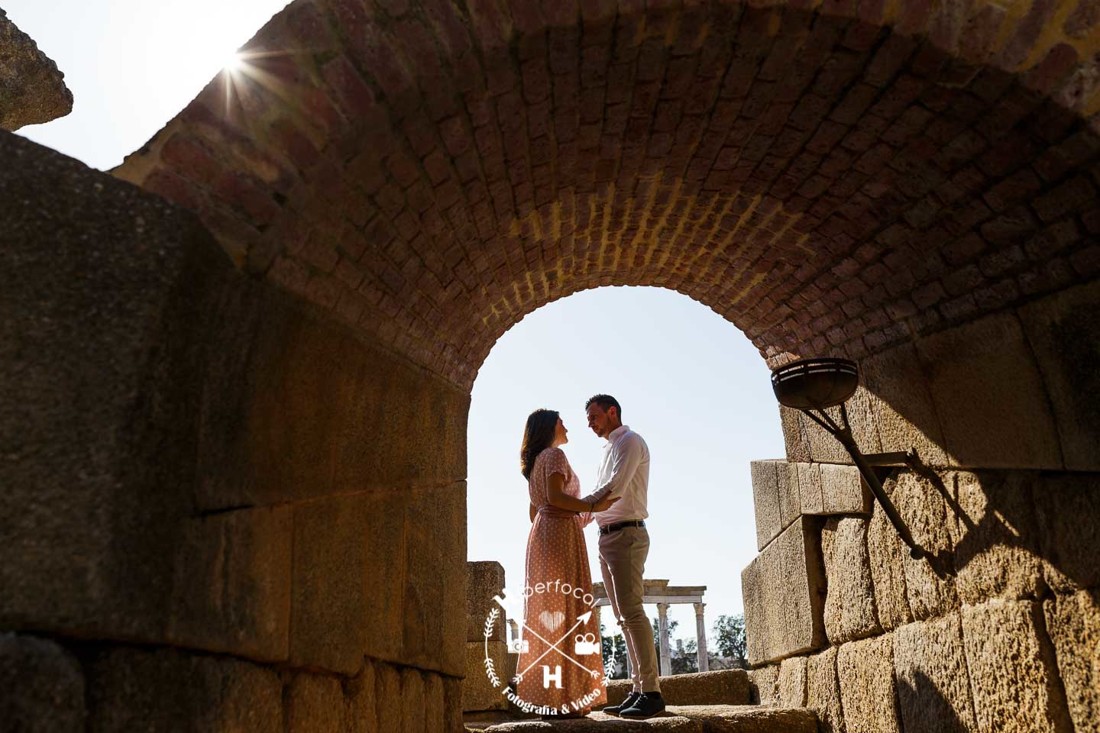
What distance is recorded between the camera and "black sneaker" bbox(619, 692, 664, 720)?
450cm

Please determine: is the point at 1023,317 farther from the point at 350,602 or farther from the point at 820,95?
the point at 350,602

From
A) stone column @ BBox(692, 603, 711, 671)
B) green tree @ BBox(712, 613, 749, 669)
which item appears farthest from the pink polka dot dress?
green tree @ BBox(712, 613, 749, 669)

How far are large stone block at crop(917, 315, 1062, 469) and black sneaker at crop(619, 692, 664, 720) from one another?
2.08m

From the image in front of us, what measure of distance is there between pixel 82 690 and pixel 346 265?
Answer: 1.59 metres

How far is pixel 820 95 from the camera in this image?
293 cm

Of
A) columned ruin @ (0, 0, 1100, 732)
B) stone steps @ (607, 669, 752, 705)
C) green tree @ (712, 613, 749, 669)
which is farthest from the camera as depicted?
green tree @ (712, 613, 749, 669)

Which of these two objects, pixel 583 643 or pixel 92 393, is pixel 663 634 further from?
pixel 92 393

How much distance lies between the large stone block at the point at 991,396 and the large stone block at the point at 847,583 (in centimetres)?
99

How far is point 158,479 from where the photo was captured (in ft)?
6.16

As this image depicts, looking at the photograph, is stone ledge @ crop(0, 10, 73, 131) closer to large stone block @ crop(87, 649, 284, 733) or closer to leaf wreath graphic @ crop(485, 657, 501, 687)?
large stone block @ crop(87, 649, 284, 733)

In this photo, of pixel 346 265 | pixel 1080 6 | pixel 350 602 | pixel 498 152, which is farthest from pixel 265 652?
pixel 1080 6

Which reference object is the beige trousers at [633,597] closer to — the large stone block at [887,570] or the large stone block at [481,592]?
the large stone block at [887,570]

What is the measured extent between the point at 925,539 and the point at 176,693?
3.22 m

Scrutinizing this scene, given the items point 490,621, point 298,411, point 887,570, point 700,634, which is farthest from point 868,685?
point 700,634
